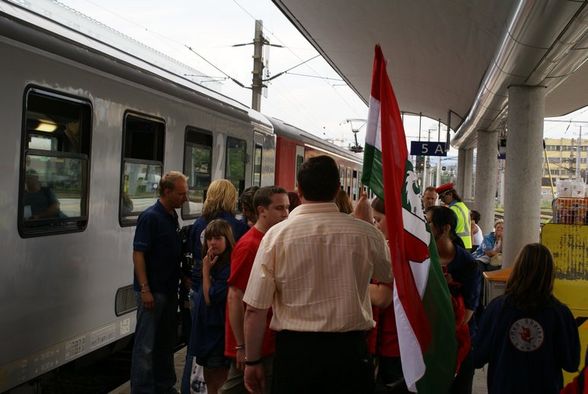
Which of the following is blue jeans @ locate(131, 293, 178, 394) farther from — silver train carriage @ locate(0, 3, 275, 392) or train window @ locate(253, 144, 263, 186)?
train window @ locate(253, 144, 263, 186)

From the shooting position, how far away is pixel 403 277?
9.49 ft

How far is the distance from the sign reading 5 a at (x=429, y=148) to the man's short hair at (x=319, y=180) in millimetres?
16391

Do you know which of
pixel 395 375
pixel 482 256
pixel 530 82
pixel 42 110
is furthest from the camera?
pixel 482 256

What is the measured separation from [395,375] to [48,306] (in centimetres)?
244

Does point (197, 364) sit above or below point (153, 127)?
below

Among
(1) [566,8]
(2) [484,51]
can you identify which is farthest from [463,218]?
(1) [566,8]

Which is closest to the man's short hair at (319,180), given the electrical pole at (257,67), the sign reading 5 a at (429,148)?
the sign reading 5 a at (429,148)

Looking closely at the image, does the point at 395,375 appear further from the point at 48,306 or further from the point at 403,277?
the point at 48,306

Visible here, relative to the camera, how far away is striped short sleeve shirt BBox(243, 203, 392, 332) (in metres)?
2.86

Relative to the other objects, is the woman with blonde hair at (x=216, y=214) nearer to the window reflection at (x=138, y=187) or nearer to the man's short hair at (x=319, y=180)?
the window reflection at (x=138, y=187)

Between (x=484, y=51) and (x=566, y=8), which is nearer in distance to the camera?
(x=566, y=8)

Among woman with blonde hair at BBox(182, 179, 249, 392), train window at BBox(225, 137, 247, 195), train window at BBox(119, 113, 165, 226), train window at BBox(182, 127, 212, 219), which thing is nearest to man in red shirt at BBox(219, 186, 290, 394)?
woman with blonde hair at BBox(182, 179, 249, 392)

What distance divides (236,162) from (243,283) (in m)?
5.21

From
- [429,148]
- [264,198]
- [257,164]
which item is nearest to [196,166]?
[257,164]
